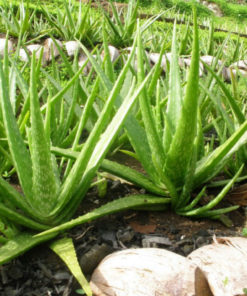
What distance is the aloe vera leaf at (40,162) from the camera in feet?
2.69

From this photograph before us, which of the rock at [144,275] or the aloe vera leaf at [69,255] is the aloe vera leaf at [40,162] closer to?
the aloe vera leaf at [69,255]

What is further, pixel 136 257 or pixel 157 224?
pixel 157 224

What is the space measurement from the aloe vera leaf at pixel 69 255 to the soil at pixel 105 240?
2.1 inches

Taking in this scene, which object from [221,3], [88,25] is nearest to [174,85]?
[88,25]

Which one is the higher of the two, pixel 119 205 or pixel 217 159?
pixel 217 159

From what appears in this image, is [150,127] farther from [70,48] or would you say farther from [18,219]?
[70,48]

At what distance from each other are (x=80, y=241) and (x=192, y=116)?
17.2 inches

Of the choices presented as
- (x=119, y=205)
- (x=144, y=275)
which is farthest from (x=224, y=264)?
(x=119, y=205)

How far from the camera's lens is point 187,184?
105 cm

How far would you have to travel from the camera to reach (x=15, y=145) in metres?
0.90

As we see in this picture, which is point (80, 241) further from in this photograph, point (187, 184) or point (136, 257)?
point (187, 184)

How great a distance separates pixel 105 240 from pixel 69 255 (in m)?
0.18

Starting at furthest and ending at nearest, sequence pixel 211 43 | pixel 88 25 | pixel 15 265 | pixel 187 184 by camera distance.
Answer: pixel 211 43
pixel 88 25
pixel 187 184
pixel 15 265

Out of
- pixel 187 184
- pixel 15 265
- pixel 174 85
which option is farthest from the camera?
pixel 174 85
